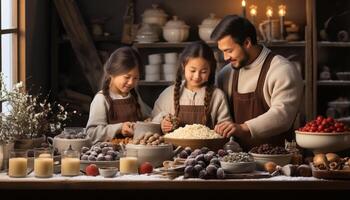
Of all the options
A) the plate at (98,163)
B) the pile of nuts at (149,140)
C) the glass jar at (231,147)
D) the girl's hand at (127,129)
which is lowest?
the plate at (98,163)

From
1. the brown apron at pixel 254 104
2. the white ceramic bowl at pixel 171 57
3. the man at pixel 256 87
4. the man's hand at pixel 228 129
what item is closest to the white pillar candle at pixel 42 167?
the man's hand at pixel 228 129

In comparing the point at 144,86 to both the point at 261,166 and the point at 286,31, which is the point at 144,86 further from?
the point at 261,166

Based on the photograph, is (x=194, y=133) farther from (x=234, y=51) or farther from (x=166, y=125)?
(x=234, y=51)

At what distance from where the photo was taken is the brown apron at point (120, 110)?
14.9 feet

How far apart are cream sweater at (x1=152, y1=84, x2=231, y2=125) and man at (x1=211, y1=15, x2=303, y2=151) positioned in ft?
0.43

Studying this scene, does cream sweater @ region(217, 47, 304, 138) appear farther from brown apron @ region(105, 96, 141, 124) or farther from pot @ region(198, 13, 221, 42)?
pot @ region(198, 13, 221, 42)

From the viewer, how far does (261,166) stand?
139 inches

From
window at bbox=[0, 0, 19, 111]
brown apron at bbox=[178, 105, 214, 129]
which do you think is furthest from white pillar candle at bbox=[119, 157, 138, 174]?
window at bbox=[0, 0, 19, 111]

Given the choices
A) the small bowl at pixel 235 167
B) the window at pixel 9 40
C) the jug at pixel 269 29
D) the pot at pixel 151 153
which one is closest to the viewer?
the small bowl at pixel 235 167

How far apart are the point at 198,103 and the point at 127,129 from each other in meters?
0.50

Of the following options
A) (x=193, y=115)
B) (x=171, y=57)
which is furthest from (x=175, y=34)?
(x=193, y=115)

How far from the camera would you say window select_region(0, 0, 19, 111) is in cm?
552

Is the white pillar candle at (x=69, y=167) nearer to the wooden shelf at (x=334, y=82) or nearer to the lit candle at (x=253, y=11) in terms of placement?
the lit candle at (x=253, y=11)

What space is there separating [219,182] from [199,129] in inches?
29.3
